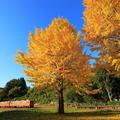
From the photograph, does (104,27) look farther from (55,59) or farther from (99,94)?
(99,94)

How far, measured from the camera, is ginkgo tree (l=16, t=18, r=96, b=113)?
23375 millimetres

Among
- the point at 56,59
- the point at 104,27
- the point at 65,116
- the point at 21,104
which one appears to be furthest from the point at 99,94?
the point at 104,27

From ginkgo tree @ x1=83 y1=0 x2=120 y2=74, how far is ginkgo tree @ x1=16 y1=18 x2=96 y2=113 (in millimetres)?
4071

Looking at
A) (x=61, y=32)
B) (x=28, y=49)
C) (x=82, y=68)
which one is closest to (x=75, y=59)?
(x=82, y=68)

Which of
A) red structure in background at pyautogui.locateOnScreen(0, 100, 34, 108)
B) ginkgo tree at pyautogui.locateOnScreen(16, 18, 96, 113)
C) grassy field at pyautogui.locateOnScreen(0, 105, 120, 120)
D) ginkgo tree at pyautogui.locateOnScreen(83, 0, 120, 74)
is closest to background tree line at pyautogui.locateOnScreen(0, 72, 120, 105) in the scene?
red structure in background at pyautogui.locateOnScreen(0, 100, 34, 108)

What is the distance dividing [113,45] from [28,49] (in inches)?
359

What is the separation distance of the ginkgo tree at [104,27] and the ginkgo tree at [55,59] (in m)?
4.07

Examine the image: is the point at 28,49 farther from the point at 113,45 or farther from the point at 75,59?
the point at 113,45

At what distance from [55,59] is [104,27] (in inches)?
296

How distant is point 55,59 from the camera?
24.1 meters

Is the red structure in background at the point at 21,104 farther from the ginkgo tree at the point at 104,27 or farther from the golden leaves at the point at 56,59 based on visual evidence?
the ginkgo tree at the point at 104,27

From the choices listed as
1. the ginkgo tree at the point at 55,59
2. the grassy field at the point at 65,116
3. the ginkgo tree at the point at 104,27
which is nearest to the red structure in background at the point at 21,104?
the grassy field at the point at 65,116

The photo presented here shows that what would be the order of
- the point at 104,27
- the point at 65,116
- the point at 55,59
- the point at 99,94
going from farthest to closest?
1. the point at 99,94
2. the point at 55,59
3. the point at 65,116
4. the point at 104,27

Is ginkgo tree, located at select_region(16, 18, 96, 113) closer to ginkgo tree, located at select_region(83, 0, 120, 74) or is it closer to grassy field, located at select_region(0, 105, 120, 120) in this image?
grassy field, located at select_region(0, 105, 120, 120)
